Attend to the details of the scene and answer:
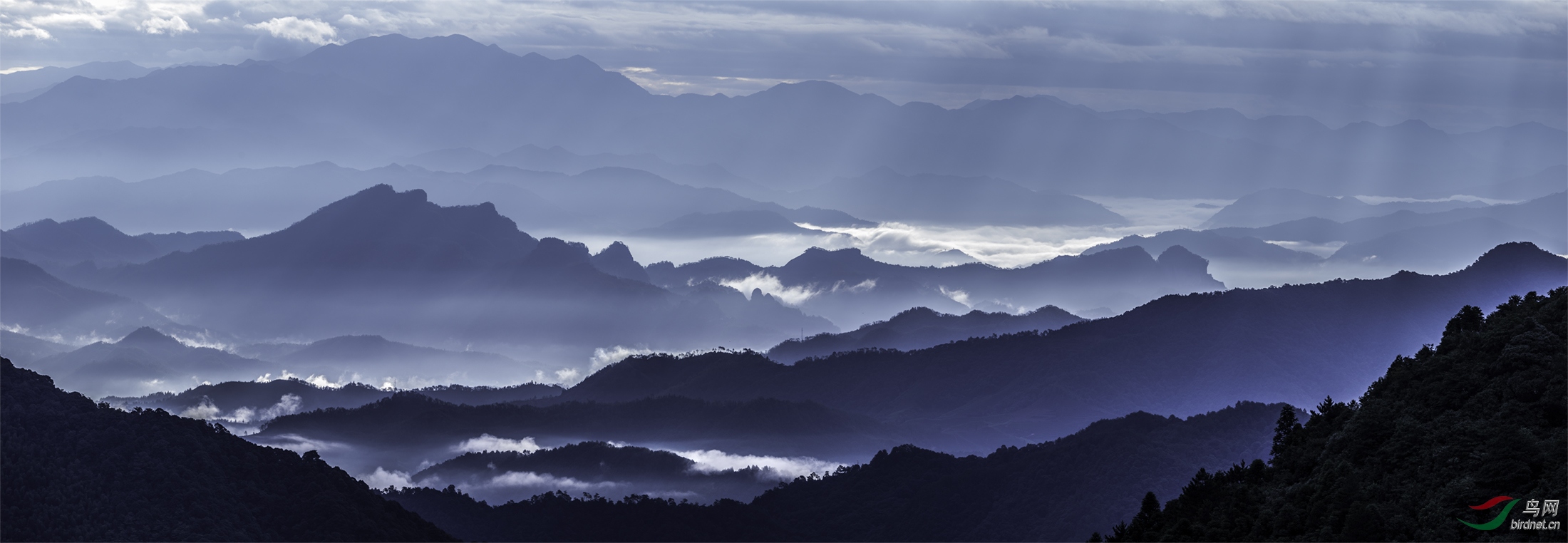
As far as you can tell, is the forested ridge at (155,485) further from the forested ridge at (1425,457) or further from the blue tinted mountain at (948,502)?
the forested ridge at (1425,457)

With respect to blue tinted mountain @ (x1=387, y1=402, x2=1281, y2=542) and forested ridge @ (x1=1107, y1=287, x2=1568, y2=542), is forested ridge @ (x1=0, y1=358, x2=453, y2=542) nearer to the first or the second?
blue tinted mountain @ (x1=387, y1=402, x2=1281, y2=542)

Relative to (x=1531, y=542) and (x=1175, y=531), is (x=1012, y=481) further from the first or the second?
(x=1531, y=542)

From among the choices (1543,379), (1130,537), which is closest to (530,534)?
(1130,537)

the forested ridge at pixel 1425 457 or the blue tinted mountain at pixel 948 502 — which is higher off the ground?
the blue tinted mountain at pixel 948 502

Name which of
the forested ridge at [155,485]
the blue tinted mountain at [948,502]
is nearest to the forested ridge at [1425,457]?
the forested ridge at [155,485]

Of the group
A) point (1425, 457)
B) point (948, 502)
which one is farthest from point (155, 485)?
point (1425, 457)

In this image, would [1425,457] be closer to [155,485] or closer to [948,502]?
[155,485]
